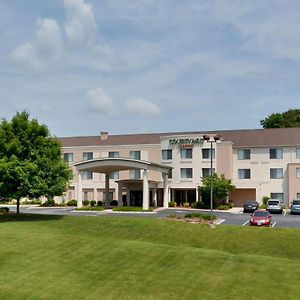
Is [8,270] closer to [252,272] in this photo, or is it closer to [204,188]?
[252,272]

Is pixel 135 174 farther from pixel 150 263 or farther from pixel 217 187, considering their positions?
pixel 150 263

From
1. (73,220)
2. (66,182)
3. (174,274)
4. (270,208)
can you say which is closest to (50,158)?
(66,182)

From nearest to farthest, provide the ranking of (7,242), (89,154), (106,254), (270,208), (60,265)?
(60,265), (106,254), (7,242), (270,208), (89,154)

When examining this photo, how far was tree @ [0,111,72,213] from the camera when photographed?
1396 inches

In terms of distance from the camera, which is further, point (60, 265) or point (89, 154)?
point (89, 154)

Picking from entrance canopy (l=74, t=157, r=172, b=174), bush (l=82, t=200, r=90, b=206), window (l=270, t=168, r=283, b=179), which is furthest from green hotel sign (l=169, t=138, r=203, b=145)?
bush (l=82, t=200, r=90, b=206)

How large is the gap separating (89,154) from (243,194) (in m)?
21.9

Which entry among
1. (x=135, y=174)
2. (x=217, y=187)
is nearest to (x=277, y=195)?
(x=217, y=187)

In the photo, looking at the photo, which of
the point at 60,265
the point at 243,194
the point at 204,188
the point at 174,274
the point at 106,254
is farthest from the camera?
the point at 243,194

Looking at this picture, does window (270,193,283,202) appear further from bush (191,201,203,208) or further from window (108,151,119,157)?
window (108,151,119,157)

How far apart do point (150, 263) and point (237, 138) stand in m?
46.9

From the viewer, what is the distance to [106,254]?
77.6ft

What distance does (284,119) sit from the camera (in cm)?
8956

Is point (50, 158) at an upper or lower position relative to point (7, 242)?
upper
